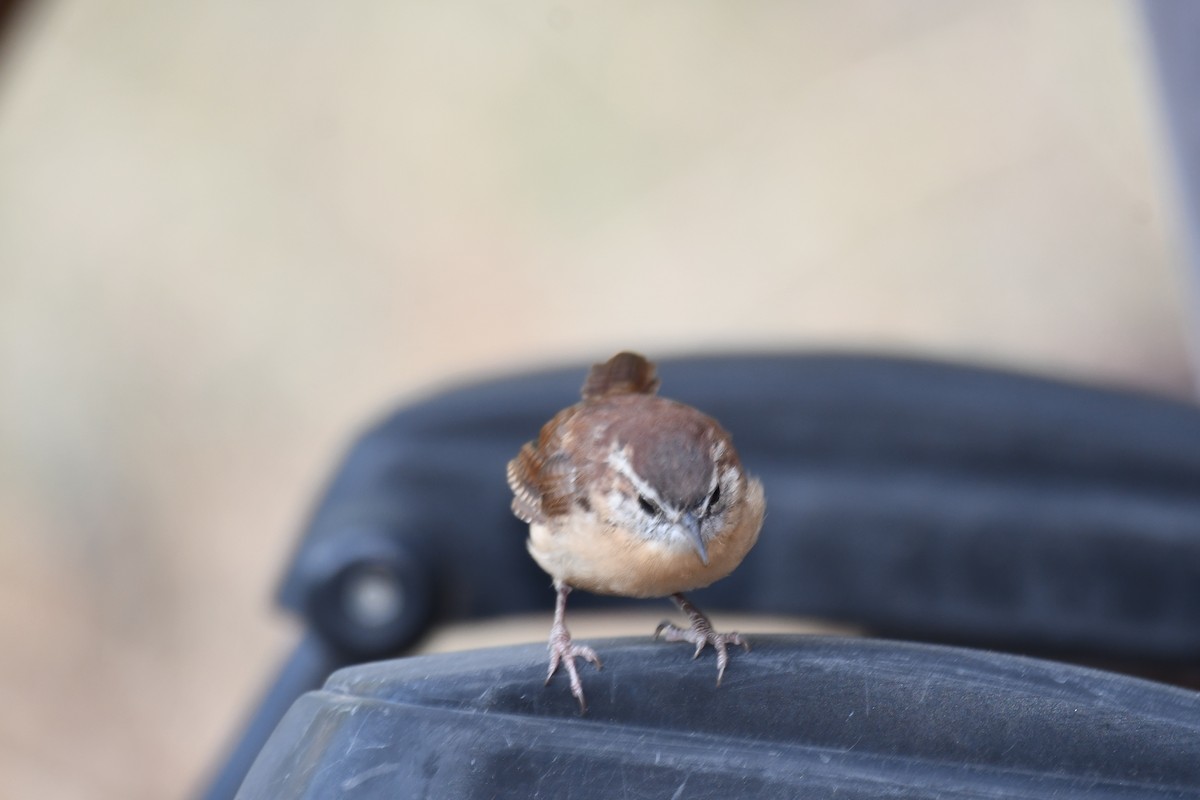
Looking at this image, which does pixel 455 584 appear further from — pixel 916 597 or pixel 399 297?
pixel 399 297

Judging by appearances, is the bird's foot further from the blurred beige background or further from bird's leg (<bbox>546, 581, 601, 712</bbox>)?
the blurred beige background

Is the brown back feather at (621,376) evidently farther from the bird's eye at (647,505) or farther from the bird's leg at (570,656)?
the bird's leg at (570,656)

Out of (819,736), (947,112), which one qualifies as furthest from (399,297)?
(819,736)

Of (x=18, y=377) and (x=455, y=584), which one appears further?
(x=18, y=377)

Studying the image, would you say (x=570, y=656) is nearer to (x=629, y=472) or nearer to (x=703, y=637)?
(x=703, y=637)

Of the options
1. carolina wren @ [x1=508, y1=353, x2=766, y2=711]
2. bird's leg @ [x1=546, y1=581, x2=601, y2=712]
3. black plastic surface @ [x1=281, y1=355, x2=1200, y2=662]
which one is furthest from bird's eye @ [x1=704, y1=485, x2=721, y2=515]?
black plastic surface @ [x1=281, y1=355, x2=1200, y2=662]

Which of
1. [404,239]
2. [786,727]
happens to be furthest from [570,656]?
[404,239]
